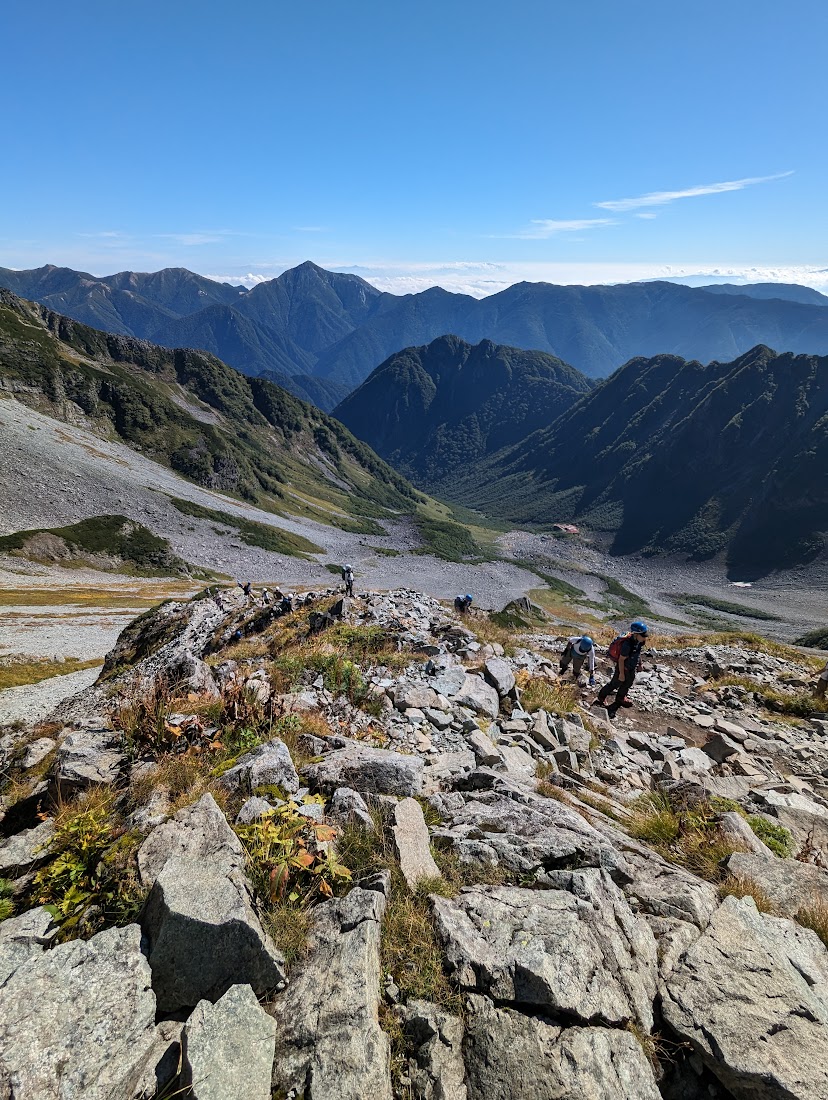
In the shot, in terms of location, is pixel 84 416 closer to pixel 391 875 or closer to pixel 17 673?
pixel 17 673

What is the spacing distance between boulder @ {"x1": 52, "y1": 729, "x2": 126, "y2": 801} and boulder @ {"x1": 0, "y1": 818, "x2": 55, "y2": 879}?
67cm

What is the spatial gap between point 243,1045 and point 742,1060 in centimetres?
378

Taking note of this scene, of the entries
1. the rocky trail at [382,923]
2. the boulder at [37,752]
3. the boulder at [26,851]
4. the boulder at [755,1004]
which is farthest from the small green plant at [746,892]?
the boulder at [37,752]

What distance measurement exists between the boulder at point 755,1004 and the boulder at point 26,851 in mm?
6312

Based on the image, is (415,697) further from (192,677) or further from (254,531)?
(254,531)

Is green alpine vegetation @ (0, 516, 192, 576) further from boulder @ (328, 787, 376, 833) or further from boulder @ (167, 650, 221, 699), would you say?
boulder @ (328, 787, 376, 833)

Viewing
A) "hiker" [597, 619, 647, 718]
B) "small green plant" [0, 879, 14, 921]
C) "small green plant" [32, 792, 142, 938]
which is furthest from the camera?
"hiker" [597, 619, 647, 718]

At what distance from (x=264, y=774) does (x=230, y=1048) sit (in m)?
3.28

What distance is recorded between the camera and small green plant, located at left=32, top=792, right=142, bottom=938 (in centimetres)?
456

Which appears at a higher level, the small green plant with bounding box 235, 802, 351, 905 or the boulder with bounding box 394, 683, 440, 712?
the small green plant with bounding box 235, 802, 351, 905

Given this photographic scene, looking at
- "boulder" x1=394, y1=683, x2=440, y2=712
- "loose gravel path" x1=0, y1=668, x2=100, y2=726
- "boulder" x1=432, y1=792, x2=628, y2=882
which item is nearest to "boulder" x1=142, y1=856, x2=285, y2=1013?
Result: "boulder" x1=432, y1=792, x2=628, y2=882

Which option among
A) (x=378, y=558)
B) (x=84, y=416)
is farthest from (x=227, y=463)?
(x=378, y=558)

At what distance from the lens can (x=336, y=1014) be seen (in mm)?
3904

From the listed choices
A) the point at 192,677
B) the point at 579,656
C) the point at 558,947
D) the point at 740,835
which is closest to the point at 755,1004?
the point at 558,947
